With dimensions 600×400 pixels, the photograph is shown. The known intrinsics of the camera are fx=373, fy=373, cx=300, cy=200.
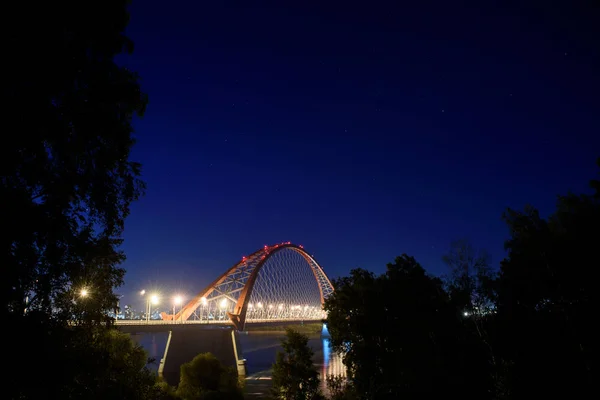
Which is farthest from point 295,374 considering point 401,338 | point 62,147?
point 62,147

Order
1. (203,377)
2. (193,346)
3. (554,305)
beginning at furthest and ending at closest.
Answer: (193,346) → (203,377) → (554,305)

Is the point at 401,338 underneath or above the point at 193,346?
above

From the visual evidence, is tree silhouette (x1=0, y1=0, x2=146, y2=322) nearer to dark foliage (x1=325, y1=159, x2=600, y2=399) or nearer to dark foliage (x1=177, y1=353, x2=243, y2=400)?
dark foliage (x1=325, y1=159, x2=600, y2=399)

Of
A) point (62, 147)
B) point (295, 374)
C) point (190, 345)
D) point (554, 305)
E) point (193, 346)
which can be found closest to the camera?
point (62, 147)

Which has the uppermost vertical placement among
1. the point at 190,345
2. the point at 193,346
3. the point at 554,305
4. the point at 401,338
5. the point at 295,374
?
the point at 554,305

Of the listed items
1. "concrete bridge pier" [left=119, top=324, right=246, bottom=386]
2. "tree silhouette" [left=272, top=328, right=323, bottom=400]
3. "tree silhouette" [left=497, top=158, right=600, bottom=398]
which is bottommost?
"concrete bridge pier" [left=119, top=324, right=246, bottom=386]

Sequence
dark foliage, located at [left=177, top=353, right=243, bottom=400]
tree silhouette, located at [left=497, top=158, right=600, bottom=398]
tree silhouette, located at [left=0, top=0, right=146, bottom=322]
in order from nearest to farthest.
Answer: tree silhouette, located at [left=0, top=0, right=146, bottom=322], tree silhouette, located at [left=497, top=158, right=600, bottom=398], dark foliage, located at [left=177, top=353, right=243, bottom=400]

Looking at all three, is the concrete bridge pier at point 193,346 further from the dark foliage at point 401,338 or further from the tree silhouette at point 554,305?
the tree silhouette at point 554,305

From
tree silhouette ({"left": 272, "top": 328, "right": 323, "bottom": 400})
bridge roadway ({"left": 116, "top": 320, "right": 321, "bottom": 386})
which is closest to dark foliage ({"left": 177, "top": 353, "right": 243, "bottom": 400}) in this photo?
tree silhouette ({"left": 272, "top": 328, "right": 323, "bottom": 400})

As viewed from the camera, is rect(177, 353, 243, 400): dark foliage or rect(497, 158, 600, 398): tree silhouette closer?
rect(497, 158, 600, 398): tree silhouette

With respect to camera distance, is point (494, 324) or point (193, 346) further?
point (193, 346)

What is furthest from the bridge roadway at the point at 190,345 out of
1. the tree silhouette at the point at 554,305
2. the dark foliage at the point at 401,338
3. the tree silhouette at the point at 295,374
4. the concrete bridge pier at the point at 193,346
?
the tree silhouette at the point at 554,305

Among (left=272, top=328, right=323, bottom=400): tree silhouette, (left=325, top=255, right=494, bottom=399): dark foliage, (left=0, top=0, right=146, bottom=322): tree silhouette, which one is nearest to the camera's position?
(left=0, top=0, right=146, bottom=322): tree silhouette

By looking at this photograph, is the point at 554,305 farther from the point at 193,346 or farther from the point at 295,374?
the point at 193,346
